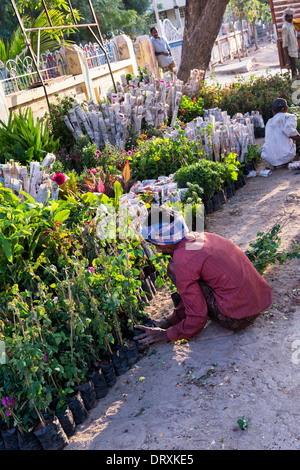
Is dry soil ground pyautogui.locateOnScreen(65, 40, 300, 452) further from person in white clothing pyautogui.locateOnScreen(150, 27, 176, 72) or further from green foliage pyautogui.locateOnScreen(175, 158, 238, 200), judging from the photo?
person in white clothing pyautogui.locateOnScreen(150, 27, 176, 72)

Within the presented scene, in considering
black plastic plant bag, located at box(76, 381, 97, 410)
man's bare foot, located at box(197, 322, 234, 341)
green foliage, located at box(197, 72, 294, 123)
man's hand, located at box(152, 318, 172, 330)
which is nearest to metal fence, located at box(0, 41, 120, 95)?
green foliage, located at box(197, 72, 294, 123)

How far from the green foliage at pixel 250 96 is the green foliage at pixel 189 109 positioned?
690 millimetres

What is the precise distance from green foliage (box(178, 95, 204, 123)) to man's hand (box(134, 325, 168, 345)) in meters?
6.48

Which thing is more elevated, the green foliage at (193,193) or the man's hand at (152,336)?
the green foliage at (193,193)

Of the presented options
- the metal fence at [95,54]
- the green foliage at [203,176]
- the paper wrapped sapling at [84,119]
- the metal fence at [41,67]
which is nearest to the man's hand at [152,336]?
the green foliage at [203,176]

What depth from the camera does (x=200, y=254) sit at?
→ 3.28m

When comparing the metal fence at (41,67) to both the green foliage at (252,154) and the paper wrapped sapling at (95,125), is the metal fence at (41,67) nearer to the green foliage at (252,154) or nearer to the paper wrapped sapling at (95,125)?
the paper wrapped sapling at (95,125)

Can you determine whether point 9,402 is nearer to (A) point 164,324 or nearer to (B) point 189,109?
(A) point 164,324

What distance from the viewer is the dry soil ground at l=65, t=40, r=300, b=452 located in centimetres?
270

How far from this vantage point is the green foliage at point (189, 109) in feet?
31.0

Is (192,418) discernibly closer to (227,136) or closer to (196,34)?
(227,136)

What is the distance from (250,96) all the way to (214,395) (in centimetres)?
823

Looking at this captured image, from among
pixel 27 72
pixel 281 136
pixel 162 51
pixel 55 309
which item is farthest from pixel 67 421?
pixel 162 51

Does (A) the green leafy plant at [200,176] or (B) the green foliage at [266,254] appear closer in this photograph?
(B) the green foliage at [266,254]
